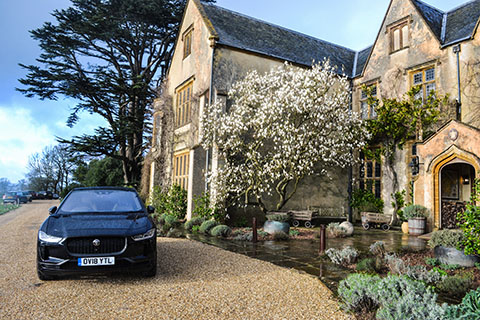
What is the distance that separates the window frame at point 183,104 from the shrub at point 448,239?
1107cm

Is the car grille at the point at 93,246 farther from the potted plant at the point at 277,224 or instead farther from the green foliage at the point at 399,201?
the green foliage at the point at 399,201

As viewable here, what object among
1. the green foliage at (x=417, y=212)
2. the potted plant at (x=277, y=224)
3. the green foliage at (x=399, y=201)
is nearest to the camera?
the potted plant at (x=277, y=224)

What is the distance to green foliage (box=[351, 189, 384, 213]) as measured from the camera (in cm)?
1459

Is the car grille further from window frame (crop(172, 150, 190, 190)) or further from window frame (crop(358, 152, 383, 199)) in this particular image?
window frame (crop(358, 152, 383, 199))

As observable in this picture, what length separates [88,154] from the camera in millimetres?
20344

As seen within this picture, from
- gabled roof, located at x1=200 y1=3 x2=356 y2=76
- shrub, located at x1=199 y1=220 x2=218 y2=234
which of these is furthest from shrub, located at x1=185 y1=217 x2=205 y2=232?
gabled roof, located at x1=200 y1=3 x2=356 y2=76

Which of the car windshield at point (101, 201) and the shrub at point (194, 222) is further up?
the car windshield at point (101, 201)

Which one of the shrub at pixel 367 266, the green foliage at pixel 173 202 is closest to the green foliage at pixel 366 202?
the green foliage at pixel 173 202

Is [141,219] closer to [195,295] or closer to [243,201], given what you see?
[195,295]

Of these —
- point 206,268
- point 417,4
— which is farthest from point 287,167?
point 417,4

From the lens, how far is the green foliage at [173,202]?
561 inches

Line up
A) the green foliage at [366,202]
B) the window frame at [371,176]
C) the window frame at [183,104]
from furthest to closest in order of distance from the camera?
the window frame at [183,104], the window frame at [371,176], the green foliage at [366,202]

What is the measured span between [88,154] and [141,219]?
1675 centimetres

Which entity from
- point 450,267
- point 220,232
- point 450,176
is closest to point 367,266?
point 450,267
